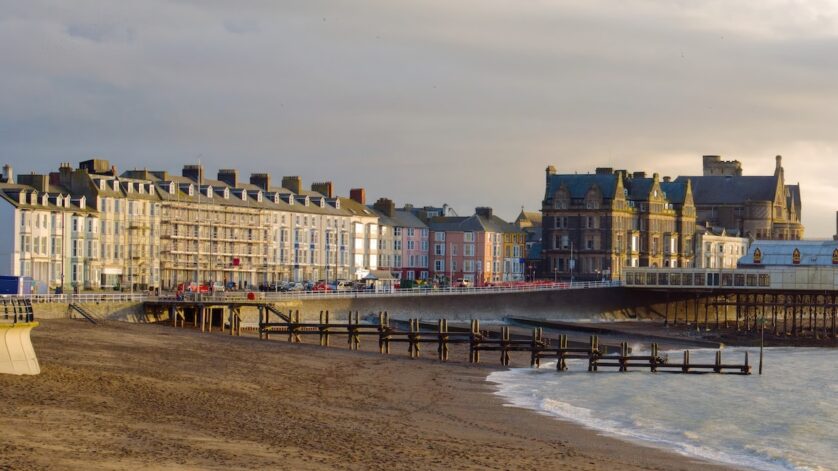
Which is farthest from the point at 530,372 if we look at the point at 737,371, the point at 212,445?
the point at 212,445

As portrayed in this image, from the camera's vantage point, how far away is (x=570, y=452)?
34.7m

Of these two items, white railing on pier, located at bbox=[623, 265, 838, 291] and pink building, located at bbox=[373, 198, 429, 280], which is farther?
pink building, located at bbox=[373, 198, 429, 280]

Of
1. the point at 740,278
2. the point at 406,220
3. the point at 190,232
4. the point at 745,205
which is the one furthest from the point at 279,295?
the point at 745,205

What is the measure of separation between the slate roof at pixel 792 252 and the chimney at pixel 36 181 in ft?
229

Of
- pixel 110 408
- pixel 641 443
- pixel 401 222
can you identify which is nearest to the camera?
pixel 110 408

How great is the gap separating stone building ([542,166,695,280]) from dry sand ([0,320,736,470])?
94746mm

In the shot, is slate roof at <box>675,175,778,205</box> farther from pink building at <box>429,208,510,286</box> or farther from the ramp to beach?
the ramp to beach

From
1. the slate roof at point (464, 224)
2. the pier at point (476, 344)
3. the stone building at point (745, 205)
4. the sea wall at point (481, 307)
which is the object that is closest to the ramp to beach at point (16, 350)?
the pier at point (476, 344)

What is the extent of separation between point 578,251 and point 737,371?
81994mm

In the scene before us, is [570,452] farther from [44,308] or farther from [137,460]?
[44,308]

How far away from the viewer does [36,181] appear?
101 m

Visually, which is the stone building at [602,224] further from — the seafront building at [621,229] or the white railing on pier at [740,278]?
the white railing on pier at [740,278]

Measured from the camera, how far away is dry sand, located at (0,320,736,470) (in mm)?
27845

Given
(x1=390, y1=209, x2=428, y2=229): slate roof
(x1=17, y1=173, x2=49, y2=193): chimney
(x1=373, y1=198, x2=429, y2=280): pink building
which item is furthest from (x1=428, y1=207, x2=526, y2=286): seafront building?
(x1=17, y1=173, x2=49, y2=193): chimney
